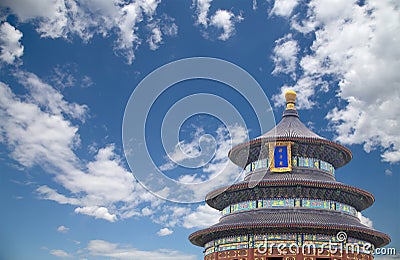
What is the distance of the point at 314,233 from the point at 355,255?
4.06 meters

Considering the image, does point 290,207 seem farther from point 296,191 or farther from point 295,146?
point 295,146

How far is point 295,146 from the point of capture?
41.5 m

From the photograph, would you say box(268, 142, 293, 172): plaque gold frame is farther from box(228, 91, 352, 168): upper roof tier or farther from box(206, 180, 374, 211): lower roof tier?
box(206, 180, 374, 211): lower roof tier

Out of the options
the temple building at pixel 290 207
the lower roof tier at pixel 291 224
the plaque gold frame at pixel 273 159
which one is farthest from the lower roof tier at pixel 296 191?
the plaque gold frame at pixel 273 159

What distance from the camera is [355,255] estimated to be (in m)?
37.1

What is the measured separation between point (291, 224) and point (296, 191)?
13.9 ft

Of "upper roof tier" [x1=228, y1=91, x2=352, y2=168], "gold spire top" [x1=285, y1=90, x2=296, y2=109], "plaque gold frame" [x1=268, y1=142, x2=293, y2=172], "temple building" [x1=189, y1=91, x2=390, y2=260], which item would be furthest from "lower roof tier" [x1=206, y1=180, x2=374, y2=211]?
"gold spire top" [x1=285, y1=90, x2=296, y2=109]

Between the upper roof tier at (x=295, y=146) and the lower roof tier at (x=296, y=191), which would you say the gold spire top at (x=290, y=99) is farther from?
the lower roof tier at (x=296, y=191)

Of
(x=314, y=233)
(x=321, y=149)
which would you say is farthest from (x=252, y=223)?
(x=321, y=149)

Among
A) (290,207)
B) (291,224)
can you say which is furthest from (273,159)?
(291,224)

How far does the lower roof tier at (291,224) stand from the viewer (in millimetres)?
35188

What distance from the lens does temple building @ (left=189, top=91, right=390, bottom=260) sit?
1411 inches

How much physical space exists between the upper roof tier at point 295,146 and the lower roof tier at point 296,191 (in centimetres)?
431

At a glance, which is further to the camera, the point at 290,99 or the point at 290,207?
the point at 290,99
